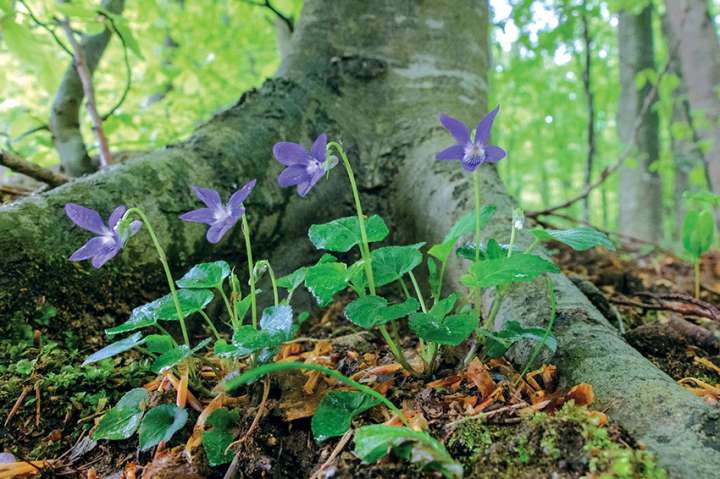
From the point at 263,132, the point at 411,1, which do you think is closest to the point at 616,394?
the point at 263,132

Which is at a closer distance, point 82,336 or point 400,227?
point 82,336

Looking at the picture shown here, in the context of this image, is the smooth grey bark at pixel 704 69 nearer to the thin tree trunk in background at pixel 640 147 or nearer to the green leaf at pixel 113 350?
the thin tree trunk in background at pixel 640 147

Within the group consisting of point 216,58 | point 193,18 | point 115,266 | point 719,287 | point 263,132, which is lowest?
point 719,287

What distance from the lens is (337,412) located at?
0.89 metres

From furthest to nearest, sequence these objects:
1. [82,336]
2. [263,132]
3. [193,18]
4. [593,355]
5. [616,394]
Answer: [193,18] < [263,132] < [82,336] < [593,355] < [616,394]

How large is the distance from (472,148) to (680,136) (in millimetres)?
4488

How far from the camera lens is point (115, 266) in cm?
143

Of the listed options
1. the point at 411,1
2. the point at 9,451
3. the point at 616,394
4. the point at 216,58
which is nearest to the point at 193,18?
the point at 216,58

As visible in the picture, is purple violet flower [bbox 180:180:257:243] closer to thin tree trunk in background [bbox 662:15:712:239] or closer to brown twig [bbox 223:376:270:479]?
brown twig [bbox 223:376:270:479]

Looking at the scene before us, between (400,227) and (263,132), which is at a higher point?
(263,132)

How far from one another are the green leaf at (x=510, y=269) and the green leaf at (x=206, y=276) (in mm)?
550

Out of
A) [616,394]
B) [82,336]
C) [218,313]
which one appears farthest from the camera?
[218,313]

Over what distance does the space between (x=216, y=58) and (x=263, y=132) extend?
13.0ft

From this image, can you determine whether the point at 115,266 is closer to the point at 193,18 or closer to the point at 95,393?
the point at 95,393
